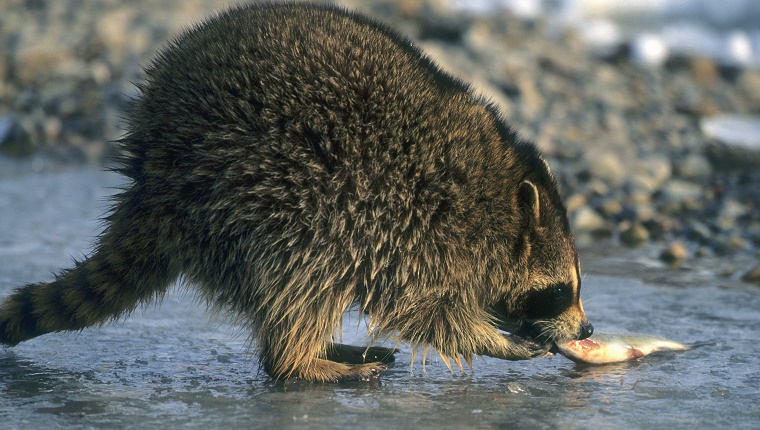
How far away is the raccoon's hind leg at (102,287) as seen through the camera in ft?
13.6

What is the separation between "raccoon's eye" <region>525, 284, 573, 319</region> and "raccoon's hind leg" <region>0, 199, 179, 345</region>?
158cm

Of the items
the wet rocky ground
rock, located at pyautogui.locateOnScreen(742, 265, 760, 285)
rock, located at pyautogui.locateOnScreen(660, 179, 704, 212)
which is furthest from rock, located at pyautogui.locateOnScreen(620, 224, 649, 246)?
rock, located at pyautogui.locateOnScreen(742, 265, 760, 285)

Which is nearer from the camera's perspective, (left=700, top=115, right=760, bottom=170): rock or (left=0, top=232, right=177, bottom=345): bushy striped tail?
(left=0, top=232, right=177, bottom=345): bushy striped tail

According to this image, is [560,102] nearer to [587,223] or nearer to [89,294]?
[587,223]

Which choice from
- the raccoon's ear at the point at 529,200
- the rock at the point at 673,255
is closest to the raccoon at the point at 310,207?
the raccoon's ear at the point at 529,200

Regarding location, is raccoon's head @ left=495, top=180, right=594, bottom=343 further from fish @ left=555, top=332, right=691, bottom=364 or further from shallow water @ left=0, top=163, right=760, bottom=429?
shallow water @ left=0, top=163, right=760, bottom=429

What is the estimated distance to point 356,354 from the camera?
15.2ft

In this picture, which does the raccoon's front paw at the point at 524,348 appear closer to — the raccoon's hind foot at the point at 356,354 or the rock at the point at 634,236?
the raccoon's hind foot at the point at 356,354

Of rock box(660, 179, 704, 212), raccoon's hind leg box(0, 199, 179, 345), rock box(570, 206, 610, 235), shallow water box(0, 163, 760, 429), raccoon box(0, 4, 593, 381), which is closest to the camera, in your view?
shallow water box(0, 163, 760, 429)

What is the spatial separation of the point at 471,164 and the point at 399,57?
0.56m

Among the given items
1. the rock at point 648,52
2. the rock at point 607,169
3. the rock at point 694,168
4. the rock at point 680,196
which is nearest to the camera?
the rock at point 680,196

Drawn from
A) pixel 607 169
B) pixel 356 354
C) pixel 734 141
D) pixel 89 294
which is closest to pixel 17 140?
pixel 607 169

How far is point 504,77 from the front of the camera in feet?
33.1

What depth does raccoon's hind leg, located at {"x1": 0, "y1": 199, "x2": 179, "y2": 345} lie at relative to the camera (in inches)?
163
